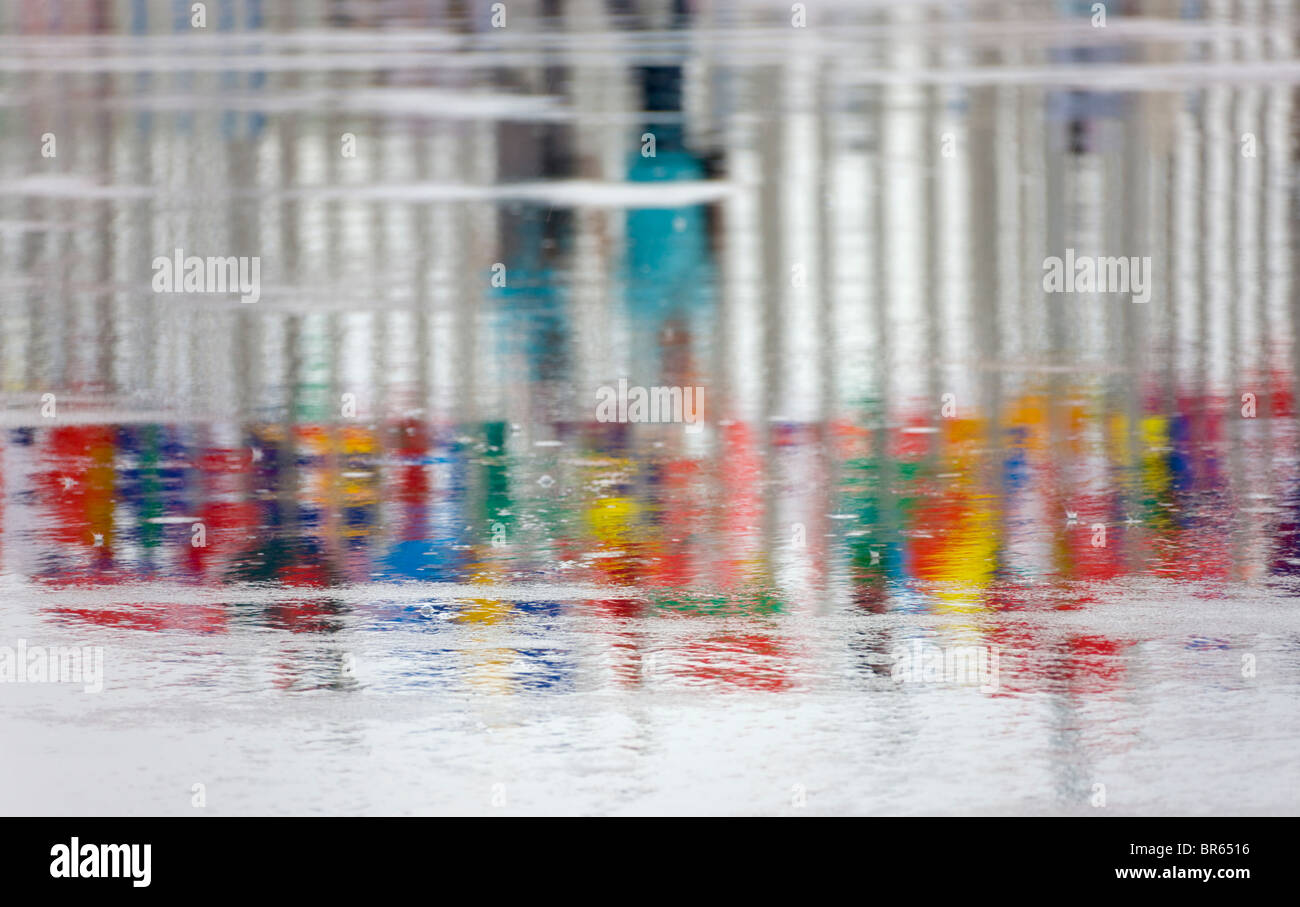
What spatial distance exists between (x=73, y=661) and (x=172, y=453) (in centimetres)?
230

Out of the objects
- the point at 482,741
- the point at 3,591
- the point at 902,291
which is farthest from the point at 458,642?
the point at 902,291

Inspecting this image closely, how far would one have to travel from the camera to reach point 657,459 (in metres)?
7.80

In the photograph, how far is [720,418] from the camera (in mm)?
8359

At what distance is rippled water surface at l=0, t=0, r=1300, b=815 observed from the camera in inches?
203

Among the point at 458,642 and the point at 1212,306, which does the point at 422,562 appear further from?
the point at 1212,306

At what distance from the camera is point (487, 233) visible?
471 inches

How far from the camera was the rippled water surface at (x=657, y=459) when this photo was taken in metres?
5.15

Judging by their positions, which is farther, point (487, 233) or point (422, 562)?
point (487, 233)

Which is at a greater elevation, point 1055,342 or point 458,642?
point 1055,342
